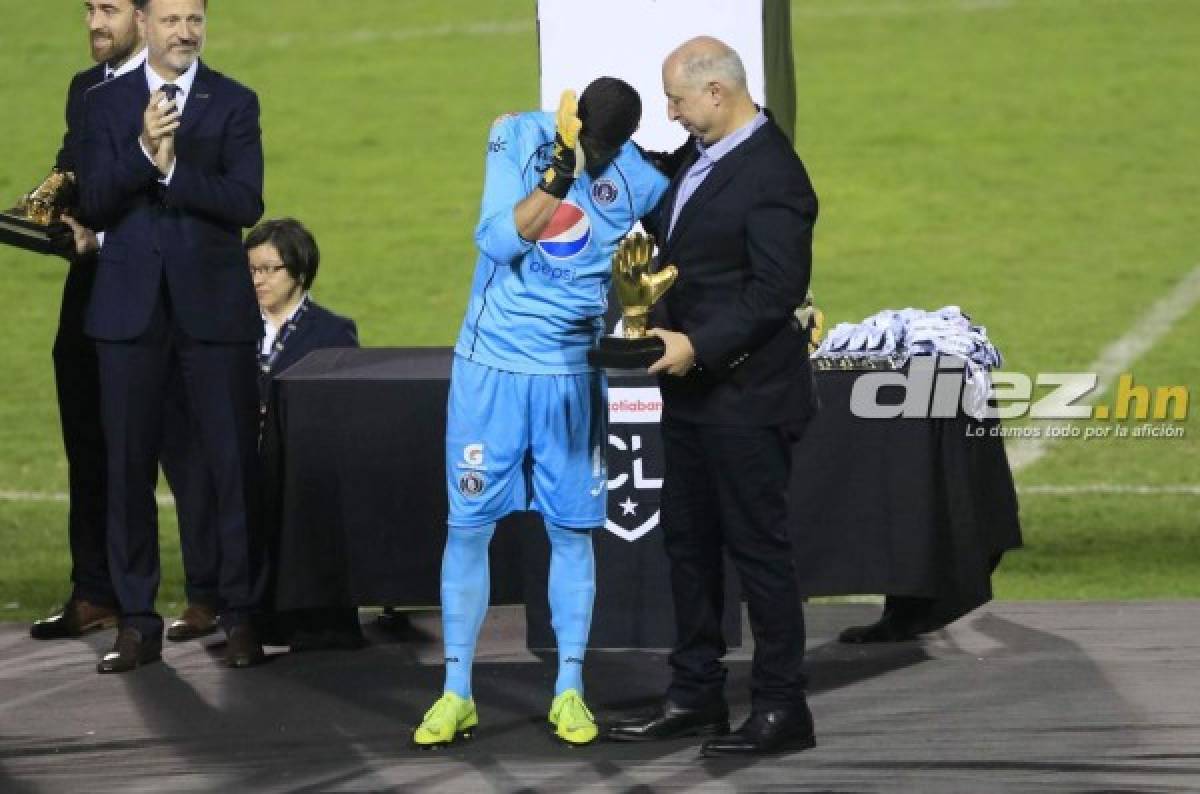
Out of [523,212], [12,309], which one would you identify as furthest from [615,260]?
[12,309]

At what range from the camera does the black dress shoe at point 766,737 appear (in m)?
6.48

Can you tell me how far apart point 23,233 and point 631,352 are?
2.08 m

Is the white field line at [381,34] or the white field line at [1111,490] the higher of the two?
the white field line at [381,34]

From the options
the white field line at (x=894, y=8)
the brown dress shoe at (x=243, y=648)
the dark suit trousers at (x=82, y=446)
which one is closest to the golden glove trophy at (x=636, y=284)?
the brown dress shoe at (x=243, y=648)

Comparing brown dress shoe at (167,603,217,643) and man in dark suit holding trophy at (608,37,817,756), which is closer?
man in dark suit holding trophy at (608,37,817,756)

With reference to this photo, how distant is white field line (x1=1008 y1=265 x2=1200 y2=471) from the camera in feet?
37.2

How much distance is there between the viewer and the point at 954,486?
24.5 feet

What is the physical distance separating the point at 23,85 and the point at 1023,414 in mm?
10037

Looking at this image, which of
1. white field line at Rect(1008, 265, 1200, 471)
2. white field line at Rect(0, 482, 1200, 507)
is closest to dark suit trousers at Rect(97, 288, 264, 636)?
white field line at Rect(0, 482, 1200, 507)

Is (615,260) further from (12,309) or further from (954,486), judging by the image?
(12,309)

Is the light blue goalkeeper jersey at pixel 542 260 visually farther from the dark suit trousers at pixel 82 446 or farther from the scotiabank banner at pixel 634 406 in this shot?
the dark suit trousers at pixel 82 446

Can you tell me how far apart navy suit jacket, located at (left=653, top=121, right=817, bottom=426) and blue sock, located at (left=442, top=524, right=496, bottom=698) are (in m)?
0.60

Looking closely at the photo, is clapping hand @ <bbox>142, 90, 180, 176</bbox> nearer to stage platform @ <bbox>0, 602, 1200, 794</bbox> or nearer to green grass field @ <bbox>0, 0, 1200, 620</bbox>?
stage platform @ <bbox>0, 602, 1200, 794</bbox>

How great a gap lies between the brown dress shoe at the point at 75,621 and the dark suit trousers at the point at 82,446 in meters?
0.03
